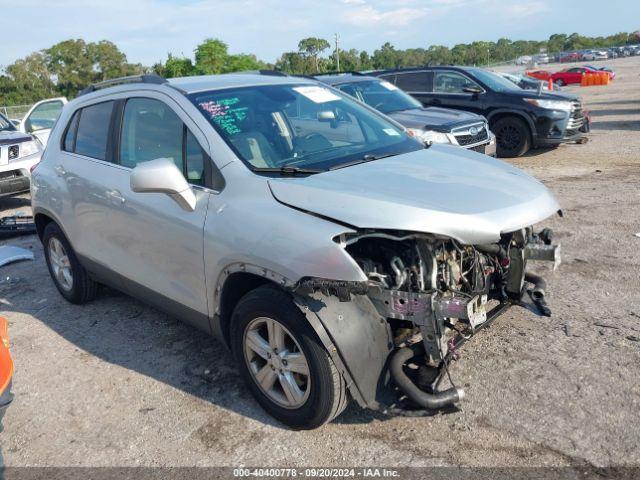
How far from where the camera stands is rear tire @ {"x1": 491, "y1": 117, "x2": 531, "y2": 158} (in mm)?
12094

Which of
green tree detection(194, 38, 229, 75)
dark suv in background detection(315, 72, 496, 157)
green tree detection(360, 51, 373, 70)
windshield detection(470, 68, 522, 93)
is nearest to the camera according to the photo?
dark suv in background detection(315, 72, 496, 157)

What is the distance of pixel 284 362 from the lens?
3.26m

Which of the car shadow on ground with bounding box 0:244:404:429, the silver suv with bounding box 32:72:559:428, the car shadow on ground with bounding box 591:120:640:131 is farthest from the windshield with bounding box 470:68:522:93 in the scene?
the car shadow on ground with bounding box 0:244:404:429

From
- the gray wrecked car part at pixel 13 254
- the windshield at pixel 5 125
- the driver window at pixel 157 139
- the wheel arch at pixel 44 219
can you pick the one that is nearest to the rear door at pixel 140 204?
the driver window at pixel 157 139

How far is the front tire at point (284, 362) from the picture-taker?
304cm

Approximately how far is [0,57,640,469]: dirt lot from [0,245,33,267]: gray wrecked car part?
1.52 meters

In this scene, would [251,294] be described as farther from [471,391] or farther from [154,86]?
[154,86]

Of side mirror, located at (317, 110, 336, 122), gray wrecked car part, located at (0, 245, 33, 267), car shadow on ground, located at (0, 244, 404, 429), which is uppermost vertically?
side mirror, located at (317, 110, 336, 122)

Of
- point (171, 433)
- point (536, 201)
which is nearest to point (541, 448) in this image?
point (536, 201)

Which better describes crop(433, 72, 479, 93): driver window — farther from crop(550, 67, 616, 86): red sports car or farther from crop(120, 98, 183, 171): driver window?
crop(550, 67, 616, 86): red sports car

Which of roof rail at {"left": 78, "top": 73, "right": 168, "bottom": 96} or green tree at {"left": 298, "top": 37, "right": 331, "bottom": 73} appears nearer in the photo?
roof rail at {"left": 78, "top": 73, "right": 168, "bottom": 96}

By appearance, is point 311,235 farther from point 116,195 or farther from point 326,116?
point 116,195

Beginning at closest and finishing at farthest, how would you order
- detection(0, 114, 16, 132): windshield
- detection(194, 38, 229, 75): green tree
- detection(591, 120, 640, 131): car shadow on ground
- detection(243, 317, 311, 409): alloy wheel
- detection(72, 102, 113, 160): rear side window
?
detection(243, 317, 311, 409): alloy wheel, detection(72, 102, 113, 160): rear side window, detection(0, 114, 16, 132): windshield, detection(591, 120, 640, 131): car shadow on ground, detection(194, 38, 229, 75): green tree

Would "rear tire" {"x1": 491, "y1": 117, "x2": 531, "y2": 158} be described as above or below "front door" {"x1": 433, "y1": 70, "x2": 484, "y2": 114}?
below
